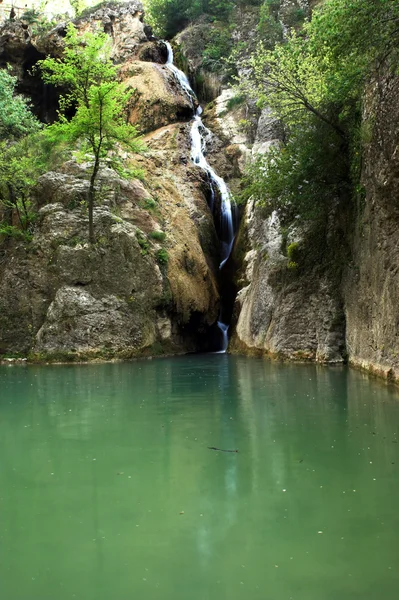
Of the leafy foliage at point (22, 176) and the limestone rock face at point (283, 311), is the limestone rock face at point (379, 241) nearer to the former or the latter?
the limestone rock face at point (283, 311)

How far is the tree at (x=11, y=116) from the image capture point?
27.8m

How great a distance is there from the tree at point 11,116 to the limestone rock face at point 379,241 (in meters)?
19.6

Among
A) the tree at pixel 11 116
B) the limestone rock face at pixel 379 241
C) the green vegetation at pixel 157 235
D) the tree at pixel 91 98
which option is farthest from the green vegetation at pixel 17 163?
the limestone rock face at pixel 379 241

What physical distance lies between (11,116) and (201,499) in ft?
87.8

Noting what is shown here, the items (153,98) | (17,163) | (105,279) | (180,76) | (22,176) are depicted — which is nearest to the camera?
(105,279)

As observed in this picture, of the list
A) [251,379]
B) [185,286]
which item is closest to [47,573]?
[251,379]

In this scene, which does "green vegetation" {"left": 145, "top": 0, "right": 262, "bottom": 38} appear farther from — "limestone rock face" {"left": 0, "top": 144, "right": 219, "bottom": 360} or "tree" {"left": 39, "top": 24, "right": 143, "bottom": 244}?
"limestone rock face" {"left": 0, "top": 144, "right": 219, "bottom": 360}

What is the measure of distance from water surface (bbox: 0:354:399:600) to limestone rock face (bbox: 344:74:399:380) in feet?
7.88

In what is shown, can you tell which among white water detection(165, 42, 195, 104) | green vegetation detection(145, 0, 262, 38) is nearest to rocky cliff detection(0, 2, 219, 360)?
white water detection(165, 42, 195, 104)

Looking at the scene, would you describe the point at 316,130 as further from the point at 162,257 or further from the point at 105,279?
the point at 105,279

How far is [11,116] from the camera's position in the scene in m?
27.7

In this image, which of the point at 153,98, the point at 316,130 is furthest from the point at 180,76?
the point at 316,130

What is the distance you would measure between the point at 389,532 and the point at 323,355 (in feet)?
45.9

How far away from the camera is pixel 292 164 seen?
772 inches
